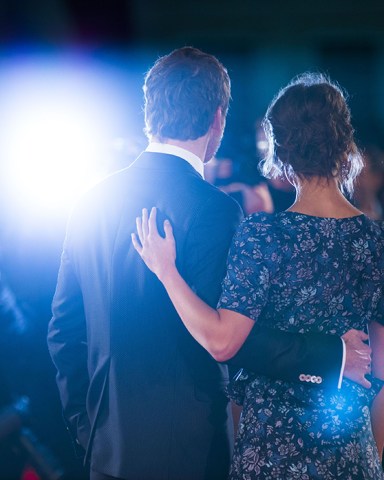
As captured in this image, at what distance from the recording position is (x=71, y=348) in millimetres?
2020

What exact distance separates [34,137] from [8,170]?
90 centimetres

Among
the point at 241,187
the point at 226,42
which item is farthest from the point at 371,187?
the point at 226,42

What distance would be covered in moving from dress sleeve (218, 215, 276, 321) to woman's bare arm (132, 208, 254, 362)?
31mm

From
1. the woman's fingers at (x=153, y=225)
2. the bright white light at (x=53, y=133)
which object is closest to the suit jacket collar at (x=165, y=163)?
the woman's fingers at (x=153, y=225)

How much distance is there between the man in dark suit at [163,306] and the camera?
5.78ft

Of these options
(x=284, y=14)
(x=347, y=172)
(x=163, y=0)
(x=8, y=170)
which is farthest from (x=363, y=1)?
(x=347, y=172)

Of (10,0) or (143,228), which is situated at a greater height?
(10,0)

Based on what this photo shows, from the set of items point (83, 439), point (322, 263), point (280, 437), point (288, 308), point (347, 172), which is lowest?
point (83, 439)

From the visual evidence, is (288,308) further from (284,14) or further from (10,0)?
(284,14)

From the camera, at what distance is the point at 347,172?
174 cm

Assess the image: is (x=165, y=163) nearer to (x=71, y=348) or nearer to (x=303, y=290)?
(x=303, y=290)

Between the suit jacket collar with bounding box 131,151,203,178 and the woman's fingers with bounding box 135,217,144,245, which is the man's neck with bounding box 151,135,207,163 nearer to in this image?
the suit jacket collar with bounding box 131,151,203,178

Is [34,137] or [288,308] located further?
[34,137]

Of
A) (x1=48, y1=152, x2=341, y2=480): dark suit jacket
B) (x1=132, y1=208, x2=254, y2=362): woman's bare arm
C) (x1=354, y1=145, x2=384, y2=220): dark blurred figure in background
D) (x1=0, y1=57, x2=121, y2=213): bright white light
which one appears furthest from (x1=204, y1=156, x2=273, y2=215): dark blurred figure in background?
(x1=132, y1=208, x2=254, y2=362): woman's bare arm
